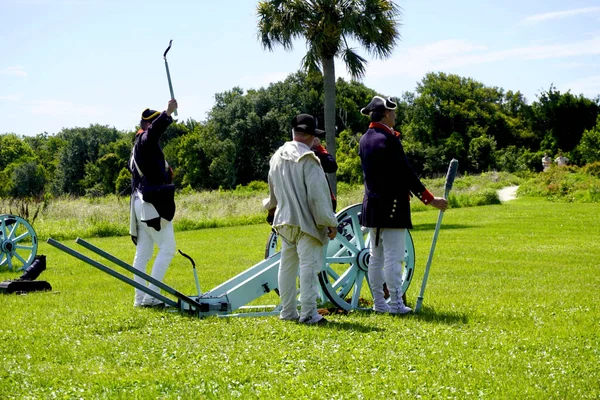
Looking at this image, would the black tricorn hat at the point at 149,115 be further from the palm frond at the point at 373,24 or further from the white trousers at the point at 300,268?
the palm frond at the point at 373,24

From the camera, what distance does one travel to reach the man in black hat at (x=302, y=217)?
677cm

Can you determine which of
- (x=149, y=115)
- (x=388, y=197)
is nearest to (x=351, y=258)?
(x=388, y=197)

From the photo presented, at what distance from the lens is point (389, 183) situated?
7.39 meters

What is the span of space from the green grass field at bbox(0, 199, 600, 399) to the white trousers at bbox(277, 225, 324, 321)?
21 centimetres

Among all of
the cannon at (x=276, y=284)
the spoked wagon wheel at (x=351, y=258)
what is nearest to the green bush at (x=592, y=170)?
the spoked wagon wheel at (x=351, y=258)

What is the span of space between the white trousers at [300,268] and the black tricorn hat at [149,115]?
2.04 m

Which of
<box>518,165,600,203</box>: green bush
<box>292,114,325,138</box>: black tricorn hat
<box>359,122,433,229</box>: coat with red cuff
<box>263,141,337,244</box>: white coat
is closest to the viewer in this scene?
<box>263,141,337,244</box>: white coat

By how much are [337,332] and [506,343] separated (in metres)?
1.37

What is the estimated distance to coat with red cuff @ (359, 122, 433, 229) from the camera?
7.34 meters

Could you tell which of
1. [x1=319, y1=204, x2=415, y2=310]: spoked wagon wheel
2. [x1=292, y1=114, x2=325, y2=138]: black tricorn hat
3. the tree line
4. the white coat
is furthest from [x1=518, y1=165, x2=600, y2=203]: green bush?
the white coat

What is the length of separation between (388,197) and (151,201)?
2438mm

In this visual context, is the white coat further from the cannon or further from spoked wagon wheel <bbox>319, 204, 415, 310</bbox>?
spoked wagon wheel <bbox>319, 204, 415, 310</bbox>

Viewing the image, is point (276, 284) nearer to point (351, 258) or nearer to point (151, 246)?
point (351, 258)

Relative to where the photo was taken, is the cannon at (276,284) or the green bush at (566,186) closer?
the cannon at (276,284)
